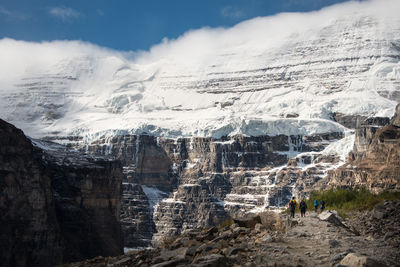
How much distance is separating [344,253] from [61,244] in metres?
76.3

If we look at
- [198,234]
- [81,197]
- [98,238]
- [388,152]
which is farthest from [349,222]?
[388,152]

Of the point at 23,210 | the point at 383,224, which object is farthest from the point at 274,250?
the point at 23,210

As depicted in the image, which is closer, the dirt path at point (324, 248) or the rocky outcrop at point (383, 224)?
the dirt path at point (324, 248)

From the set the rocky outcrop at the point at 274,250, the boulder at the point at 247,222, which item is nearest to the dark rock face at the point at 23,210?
the boulder at the point at 247,222

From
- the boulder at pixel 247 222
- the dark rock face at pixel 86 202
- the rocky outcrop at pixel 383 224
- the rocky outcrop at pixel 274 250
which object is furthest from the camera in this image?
the dark rock face at pixel 86 202

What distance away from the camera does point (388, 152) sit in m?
120

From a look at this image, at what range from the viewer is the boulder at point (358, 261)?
15.9 m

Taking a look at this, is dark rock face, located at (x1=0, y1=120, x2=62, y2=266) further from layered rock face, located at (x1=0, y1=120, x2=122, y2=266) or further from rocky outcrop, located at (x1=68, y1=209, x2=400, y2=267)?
rocky outcrop, located at (x1=68, y1=209, x2=400, y2=267)

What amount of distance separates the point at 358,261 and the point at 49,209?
81597 mm

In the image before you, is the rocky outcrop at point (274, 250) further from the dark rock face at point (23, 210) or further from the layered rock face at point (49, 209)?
the layered rock face at point (49, 209)

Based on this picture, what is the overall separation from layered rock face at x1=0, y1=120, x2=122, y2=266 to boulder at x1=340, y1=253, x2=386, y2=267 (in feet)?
235

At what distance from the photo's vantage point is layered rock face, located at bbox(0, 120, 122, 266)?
278ft

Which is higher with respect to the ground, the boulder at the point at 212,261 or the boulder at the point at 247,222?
the boulder at the point at 247,222

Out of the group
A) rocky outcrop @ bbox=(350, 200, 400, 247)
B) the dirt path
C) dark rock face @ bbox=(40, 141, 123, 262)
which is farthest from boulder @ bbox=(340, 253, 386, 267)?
dark rock face @ bbox=(40, 141, 123, 262)
